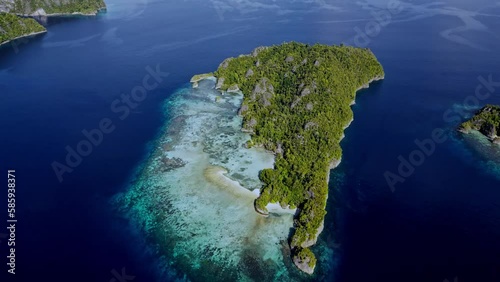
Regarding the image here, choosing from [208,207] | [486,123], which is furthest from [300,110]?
[486,123]

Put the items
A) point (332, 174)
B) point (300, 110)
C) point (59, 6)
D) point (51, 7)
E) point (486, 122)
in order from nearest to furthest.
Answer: point (332, 174)
point (486, 122)
point (300, 110)
point (51, 7)
point (59, 6)

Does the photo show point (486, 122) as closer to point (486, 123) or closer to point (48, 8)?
point (486, 123)

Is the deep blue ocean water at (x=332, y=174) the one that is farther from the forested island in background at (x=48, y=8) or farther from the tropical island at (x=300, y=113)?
the forested island in background at (x=48, y=8)

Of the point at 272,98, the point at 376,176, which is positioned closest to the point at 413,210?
the point at 376,176

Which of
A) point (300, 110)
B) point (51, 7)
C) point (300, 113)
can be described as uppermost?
point (51, 7)

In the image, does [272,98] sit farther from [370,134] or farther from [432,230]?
[432,230]

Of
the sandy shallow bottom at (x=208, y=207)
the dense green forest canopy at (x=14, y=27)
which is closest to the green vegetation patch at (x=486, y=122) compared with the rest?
the sandy shallow bottom at (x=208, y=207)

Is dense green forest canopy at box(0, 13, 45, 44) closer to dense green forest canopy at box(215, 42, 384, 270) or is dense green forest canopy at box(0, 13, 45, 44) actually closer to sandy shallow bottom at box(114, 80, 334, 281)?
dense green forest canopy at box(215, 42, 384, 270)
